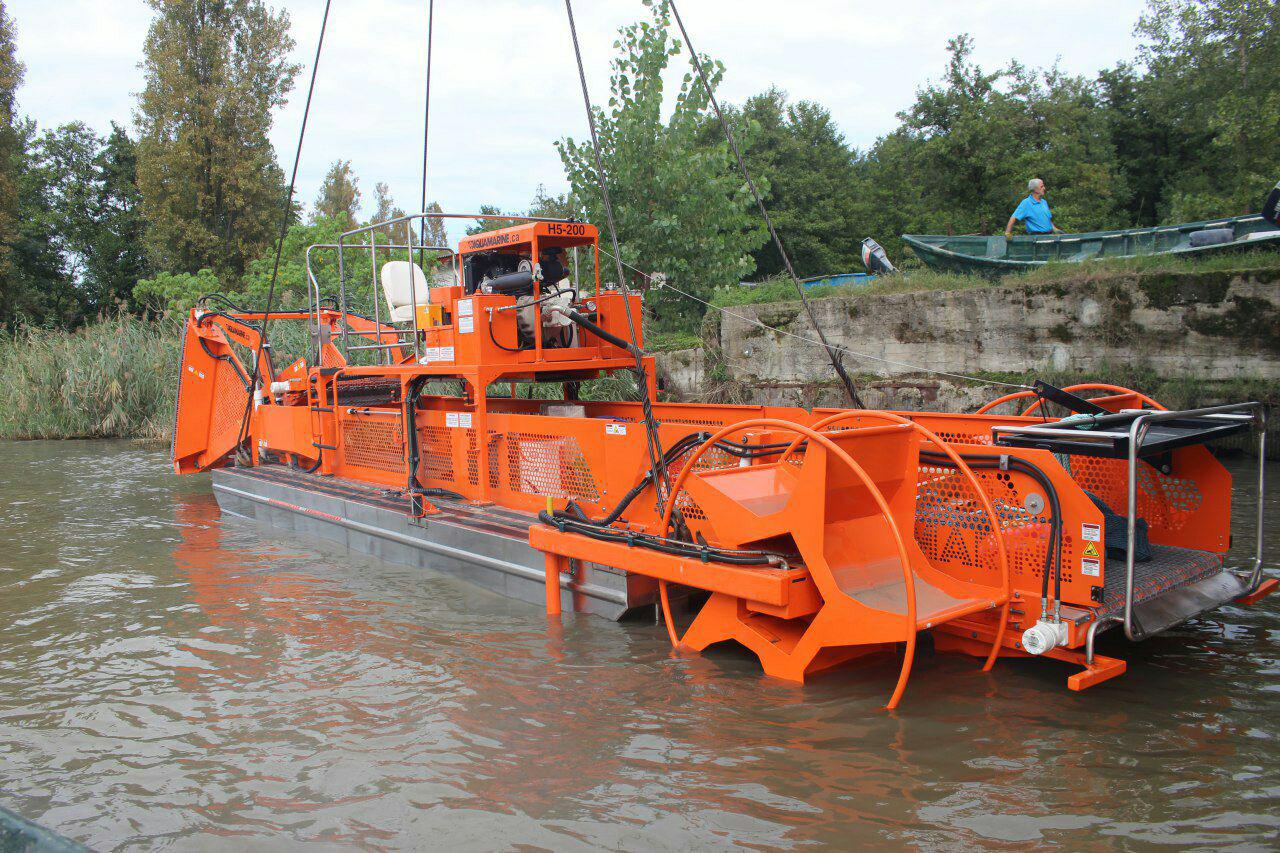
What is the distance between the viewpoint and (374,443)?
858 centimetres

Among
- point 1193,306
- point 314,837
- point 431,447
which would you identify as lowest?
point 314,837

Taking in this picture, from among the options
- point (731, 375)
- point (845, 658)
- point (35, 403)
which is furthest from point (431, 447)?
point (35, 403)

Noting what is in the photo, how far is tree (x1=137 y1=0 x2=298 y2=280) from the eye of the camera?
26812mm

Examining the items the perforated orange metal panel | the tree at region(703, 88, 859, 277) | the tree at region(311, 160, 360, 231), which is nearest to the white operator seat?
the perforated orange metal panel

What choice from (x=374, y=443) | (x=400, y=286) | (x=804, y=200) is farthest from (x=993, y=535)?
(x=804, y=200)

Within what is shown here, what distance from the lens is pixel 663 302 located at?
15.6 meters

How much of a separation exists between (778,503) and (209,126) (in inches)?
1079

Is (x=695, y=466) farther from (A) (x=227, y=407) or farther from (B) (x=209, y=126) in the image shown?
(B) (x=209, y=126)

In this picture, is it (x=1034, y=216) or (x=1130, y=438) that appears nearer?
(x=1130, y=438)

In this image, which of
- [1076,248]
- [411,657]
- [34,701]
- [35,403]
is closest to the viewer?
[34,701]

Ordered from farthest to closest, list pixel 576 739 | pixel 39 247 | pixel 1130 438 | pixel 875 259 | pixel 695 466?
1. pixel 39 247
2. pixel 875 259
3. pixel 695 466
4. pixel 576 739
5. pixel 1130 438

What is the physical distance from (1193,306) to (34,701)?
11610 millimetres

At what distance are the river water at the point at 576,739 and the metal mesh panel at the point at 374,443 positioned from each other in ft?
6.80

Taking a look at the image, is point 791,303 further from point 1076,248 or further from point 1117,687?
point 1117,687
